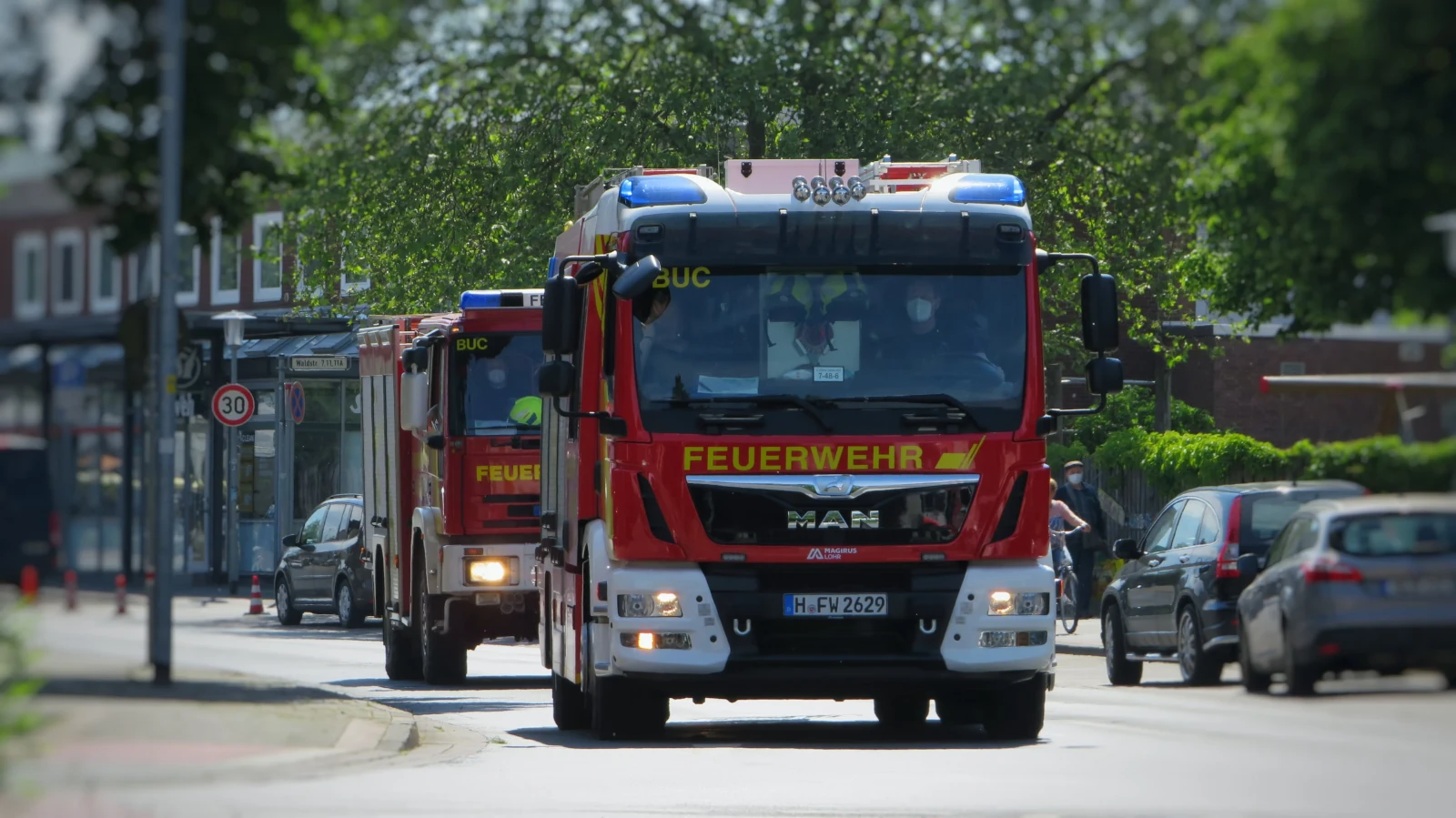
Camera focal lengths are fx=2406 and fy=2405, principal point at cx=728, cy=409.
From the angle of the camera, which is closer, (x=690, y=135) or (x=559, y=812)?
(x=690, y=135)

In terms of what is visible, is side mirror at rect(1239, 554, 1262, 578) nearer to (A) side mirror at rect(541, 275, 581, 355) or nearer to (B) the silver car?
(B) the silver car

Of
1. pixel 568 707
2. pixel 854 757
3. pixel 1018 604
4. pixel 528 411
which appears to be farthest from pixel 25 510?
pixel 528 411

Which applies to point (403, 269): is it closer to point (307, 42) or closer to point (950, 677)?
point (950, 677)

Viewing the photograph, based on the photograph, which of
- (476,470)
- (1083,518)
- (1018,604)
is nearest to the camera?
(1018,604)

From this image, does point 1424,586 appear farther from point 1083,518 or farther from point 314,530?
point 314,530

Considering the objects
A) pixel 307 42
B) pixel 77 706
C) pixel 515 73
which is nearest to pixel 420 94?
pixel 515 73

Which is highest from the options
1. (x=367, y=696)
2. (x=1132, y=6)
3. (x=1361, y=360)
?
(x=1132, y=6)

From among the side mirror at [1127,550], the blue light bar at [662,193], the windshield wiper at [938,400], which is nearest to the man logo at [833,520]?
the windshield wiper at [938,400]

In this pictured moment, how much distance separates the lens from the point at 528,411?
1889 centimetres

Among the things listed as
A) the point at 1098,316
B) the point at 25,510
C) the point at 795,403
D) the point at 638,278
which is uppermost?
the point at 638,278

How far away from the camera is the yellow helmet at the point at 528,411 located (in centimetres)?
1883

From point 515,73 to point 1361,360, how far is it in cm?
198

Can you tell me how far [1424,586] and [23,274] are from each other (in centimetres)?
276

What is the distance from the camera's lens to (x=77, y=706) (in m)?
4.93
